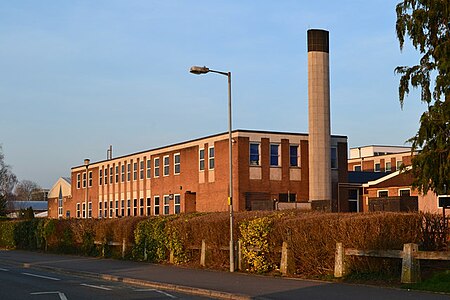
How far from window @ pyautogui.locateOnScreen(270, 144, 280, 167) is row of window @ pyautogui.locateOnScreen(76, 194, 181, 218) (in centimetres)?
982

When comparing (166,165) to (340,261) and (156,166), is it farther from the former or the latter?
(340,261)

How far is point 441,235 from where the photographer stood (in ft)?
62.9

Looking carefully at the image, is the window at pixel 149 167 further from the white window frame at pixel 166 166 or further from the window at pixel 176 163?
the window at pixel 176 163

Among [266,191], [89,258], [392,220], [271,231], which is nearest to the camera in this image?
[392,220]

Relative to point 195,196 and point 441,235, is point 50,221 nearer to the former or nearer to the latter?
Answer: point 195,196

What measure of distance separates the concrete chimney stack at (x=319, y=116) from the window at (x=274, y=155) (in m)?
2.54

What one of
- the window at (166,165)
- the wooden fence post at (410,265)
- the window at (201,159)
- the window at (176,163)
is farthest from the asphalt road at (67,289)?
the window at (166,165)

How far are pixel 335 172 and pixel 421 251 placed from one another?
39.8 m

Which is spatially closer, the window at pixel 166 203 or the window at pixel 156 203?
the window at pixel 166 203

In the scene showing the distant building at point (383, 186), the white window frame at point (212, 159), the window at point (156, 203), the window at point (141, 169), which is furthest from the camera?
the window at point (141, 169)

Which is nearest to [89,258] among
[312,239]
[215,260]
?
[215,260]

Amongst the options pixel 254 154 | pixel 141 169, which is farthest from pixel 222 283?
pixel 141 169

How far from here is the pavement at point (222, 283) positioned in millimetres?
16656

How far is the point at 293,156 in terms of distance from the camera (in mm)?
56031
